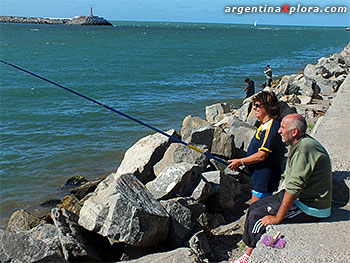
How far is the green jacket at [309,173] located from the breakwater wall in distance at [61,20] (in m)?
157

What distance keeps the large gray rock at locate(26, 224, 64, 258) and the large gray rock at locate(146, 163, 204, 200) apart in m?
1.44

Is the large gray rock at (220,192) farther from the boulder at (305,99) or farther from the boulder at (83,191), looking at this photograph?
the boulder at (305,99)

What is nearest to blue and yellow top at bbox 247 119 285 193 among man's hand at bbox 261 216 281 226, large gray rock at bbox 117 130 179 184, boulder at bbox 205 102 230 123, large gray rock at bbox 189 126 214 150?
man's hand at bbox 261 216 281 226

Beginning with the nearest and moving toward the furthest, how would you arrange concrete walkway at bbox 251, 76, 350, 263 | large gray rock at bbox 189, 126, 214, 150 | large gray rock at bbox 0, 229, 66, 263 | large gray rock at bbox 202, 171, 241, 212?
1. concrete walkway at bbox 251, 76, 350, 263
2. large gray rock at bbox 0, 229, 66, 263
3. large gray rock at bbox 202, 171, 241, 212
4. large gray rock at bbox 189, 126, 214, 150

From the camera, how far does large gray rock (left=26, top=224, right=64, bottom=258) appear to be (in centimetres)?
524

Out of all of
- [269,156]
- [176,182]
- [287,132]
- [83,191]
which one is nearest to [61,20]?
[83,191]

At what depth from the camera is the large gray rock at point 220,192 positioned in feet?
20.3

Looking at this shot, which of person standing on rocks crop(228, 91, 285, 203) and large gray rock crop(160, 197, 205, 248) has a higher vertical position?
person standing on rocks crop(228, 91, 285, 203)

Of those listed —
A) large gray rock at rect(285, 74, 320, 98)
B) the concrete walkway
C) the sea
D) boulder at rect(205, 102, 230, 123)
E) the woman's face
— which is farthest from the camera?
boulder at rect(205, 102, 230, 123)

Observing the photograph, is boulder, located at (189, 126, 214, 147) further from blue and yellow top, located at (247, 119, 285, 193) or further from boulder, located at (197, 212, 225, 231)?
blue and yellow top, located at (247, 119, 285, 193)

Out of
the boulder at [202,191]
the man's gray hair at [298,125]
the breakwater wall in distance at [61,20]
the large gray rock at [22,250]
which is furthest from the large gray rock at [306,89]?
the breakwater wall in distance at [61,20]

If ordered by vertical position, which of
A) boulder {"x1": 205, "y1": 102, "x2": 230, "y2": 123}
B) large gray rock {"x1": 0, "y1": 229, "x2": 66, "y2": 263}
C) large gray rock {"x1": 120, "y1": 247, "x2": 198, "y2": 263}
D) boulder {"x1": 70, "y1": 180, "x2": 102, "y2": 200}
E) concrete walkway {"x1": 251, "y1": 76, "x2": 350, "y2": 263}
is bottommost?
boulder {"x1": 70, "y1": 180, "x2": 102, "y2": 200}

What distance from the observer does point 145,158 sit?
7633mm

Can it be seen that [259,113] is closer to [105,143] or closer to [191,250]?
[191,250]
